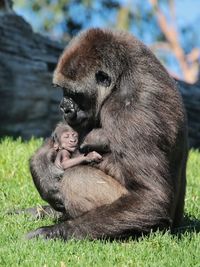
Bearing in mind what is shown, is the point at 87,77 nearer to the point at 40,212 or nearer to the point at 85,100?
the point at 85,100

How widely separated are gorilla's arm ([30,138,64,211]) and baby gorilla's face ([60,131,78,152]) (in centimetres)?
21

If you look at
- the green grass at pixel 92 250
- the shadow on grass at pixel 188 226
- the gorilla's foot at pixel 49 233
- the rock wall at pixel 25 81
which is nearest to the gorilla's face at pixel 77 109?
the gorilla's foot at pixel 49 233

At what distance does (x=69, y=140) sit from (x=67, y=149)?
0.28 ft

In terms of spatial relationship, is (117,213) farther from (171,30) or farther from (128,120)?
(171,30)

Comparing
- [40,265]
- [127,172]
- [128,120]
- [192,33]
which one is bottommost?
[192,33]

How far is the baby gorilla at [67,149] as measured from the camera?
21.0 feet

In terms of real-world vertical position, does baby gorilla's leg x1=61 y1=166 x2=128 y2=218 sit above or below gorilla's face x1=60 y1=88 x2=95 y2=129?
below

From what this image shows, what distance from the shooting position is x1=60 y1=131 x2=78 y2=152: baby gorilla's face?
6625 mm

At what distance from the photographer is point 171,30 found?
30.0 m

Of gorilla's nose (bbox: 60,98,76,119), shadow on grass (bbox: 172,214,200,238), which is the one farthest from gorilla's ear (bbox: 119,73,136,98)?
shadow on grass (bbox: 172,214,200,238)

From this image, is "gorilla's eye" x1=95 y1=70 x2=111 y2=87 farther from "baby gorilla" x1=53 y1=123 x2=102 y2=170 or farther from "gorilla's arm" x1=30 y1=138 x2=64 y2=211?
"gorilla's arm" x1=30 y1=138 x2=64 y2=211

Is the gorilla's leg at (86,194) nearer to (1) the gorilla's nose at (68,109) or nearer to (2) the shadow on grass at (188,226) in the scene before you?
(1) the gorilla's nose at (68,109)

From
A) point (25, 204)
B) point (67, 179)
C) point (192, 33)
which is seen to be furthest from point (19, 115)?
point (192, 33)

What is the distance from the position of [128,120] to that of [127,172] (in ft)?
1.39
